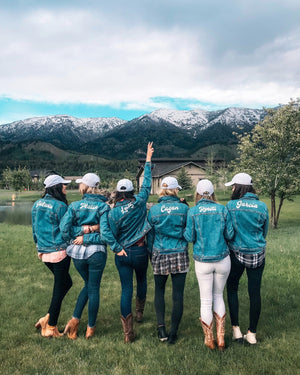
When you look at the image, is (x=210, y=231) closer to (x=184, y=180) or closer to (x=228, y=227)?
(x=228, y=227)

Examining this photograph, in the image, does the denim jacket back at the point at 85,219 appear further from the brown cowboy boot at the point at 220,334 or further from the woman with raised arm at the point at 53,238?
the brown cowboy boot at the point at 220,334

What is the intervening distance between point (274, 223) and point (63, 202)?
22.1 m

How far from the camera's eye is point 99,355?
439 cm

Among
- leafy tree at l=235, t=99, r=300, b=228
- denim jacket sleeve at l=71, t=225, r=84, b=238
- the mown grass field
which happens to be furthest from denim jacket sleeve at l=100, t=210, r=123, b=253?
leafy tree at l=235, t=99, r=300, b=228

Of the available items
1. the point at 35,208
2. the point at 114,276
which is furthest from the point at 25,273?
the point at 35,208

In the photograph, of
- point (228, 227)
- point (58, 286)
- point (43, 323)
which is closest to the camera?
point (228, 227)

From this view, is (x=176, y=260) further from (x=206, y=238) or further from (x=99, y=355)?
(x=99, y=355)

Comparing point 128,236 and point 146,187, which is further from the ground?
point 146,187

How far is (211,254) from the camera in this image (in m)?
4.52

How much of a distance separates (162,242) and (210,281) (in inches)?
38.4

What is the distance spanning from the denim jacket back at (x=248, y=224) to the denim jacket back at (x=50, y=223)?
2881 mm

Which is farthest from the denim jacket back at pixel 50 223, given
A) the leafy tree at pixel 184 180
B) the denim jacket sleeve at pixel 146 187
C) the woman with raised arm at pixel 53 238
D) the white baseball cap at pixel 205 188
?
the leafy tree at pixel 184 180

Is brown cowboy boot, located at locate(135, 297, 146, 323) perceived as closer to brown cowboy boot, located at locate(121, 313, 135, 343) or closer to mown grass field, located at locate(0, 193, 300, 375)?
mown grass field, located at locate(0, 193, 300, 375)

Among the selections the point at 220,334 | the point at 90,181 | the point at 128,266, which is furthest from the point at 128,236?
the point at 220,334
